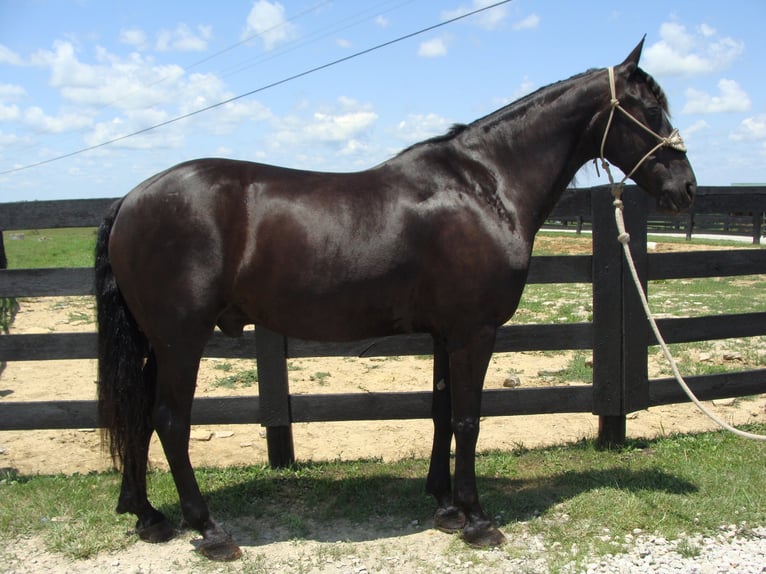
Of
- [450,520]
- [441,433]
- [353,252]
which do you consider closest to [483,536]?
[450,520]

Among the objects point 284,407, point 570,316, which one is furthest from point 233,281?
point 570,316

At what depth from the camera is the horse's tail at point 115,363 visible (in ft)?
10.7

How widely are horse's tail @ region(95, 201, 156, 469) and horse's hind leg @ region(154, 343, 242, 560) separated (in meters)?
0.21

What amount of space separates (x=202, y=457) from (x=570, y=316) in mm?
6109

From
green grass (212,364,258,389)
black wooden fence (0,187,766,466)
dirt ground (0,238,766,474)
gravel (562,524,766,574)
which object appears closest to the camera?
gravel (562,524,766,574)

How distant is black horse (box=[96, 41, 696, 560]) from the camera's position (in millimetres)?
3057

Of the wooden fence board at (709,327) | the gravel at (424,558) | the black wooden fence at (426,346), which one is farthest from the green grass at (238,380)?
the wooden fence board at (709,327)

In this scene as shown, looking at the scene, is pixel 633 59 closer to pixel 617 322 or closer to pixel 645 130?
pixel 645 130

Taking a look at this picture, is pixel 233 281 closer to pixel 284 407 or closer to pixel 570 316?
pixel 284 407

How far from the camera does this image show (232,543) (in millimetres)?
3158

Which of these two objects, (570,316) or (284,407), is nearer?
(284,407)

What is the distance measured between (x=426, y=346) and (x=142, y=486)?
201cm

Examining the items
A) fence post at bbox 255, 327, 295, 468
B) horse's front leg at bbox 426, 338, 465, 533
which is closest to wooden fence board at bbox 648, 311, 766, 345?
horse's front leg at bbox 426, 338, 465, 533

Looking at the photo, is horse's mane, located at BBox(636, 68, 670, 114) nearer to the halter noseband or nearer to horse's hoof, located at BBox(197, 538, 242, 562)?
the halter noseband
